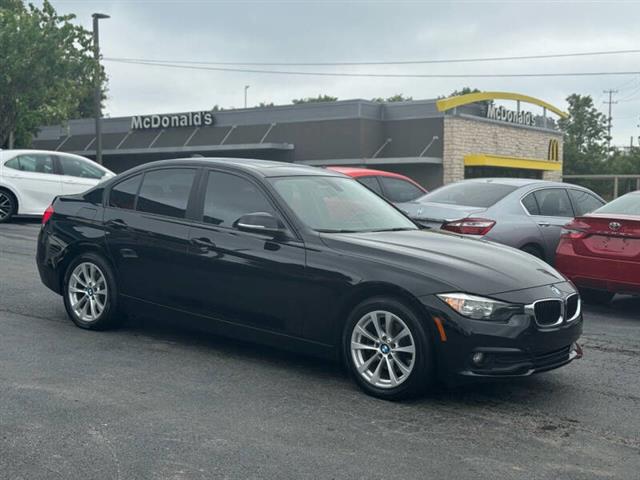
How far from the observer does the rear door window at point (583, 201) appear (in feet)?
37.2

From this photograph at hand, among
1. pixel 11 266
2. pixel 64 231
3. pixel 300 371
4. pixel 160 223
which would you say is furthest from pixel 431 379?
pixel 11 266

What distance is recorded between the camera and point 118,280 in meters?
7.17

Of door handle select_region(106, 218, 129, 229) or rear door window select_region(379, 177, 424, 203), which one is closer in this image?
door handle select_region(106, 218, 129, 229)

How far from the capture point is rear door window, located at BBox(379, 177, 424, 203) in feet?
45.0

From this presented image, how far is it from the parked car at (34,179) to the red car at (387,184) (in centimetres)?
692

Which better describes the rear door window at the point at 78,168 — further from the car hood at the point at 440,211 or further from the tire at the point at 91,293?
the tire at the point at 91,293

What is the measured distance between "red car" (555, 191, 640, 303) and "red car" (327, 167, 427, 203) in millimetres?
4358

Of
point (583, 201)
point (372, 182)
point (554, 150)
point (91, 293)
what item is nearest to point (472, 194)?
point (583, 201)

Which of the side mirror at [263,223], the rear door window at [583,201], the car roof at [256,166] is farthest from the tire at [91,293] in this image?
the rear door window at [583,201]

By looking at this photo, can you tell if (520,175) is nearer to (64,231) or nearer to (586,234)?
(586,234)

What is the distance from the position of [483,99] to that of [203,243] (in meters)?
29.2

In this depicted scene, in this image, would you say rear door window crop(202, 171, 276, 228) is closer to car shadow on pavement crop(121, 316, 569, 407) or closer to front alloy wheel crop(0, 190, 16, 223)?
car shadow on pavement crop(121, 316, 569, 407)

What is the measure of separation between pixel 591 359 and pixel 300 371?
2475mm

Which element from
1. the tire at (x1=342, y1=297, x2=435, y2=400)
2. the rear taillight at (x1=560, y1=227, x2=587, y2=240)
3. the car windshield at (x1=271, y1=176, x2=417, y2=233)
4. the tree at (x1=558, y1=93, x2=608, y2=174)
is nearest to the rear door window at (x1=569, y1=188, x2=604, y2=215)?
the rear taillight at (x1=560, y1=227, x2=587, y2=240)
